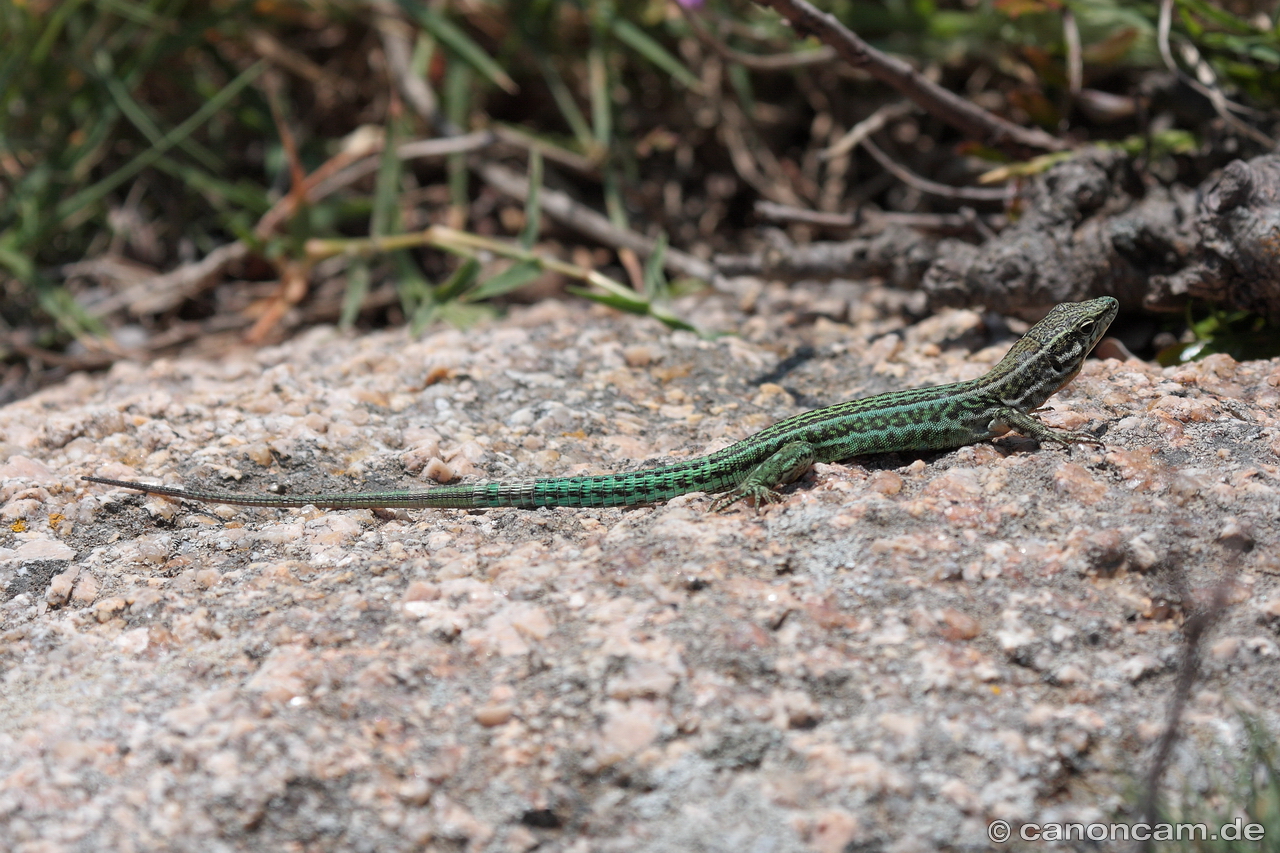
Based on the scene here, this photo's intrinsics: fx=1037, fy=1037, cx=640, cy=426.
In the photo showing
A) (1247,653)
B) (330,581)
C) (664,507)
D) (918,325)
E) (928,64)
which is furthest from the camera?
(928,64)

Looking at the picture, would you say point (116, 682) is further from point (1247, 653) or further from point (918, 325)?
point (918, 325)

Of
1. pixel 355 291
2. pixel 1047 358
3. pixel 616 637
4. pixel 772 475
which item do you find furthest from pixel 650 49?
pixel 616 637

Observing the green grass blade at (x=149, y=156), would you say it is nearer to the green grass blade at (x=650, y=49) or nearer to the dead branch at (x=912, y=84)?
the green grass blade at (x=650, y=49)

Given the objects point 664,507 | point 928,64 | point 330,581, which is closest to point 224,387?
point 330,581

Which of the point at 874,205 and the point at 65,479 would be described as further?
the point at 874,205

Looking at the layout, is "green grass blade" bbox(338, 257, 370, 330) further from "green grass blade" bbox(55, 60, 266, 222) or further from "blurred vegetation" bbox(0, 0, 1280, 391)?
"green grass blade" bbox(55, 60, 266, 222)

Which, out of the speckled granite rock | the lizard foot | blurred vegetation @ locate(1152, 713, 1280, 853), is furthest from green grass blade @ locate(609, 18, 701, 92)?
blurred vegetation @ locate(1152, 713, 1280, 853)
